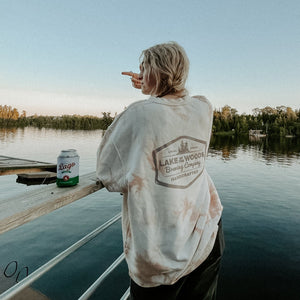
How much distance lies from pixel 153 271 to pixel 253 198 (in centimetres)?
1352

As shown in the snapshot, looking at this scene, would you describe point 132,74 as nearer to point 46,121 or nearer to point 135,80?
point 135,80

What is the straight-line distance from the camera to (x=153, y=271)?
0.99 metres

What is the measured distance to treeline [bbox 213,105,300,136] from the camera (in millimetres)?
101938

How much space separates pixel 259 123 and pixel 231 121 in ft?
62.2

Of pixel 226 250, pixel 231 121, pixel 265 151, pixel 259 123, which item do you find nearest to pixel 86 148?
pixel 226 250

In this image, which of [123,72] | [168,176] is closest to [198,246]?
[168,176]

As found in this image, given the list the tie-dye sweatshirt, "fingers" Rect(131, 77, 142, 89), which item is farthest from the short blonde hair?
"fingers" Rect(131, 77, 142, 89)

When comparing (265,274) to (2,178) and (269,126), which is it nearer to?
(2,178)

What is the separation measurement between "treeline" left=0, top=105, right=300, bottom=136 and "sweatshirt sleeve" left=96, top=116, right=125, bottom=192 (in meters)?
101

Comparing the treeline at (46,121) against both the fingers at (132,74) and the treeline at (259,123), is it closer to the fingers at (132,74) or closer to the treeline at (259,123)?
the treeline at (259,123)

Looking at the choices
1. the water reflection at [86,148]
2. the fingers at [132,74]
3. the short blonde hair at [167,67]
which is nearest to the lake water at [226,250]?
the fingers at [132,74]

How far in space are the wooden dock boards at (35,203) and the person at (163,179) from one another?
0.90 feet

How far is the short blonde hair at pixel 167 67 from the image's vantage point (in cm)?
114

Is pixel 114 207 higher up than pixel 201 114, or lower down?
lower down
